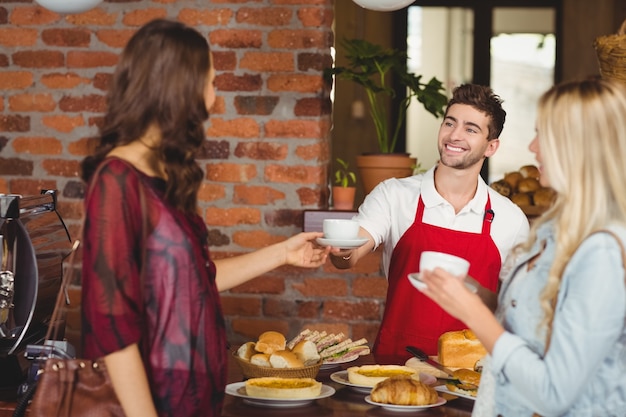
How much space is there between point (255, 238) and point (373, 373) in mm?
1433

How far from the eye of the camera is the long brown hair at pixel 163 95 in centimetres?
176

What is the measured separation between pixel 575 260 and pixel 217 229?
7.34ft

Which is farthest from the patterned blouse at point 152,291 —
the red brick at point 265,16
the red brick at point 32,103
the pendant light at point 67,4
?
the red brick at point 32,103

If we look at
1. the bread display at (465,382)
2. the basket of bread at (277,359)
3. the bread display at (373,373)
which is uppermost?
the basket of bread at (277,359)

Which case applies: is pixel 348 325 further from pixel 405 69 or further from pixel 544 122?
pixel 544 122

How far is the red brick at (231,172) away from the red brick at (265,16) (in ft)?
1.83

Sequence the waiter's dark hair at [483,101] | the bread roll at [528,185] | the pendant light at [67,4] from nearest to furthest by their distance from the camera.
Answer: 1. the pendant light at [67,4]
2. the waiter's dark hair at [483,101]
3. the bread roll at [528,185]

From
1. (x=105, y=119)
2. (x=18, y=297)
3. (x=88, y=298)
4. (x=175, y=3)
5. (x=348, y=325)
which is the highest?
(x=175, y=3)

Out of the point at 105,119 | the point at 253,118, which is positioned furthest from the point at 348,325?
the point at 105,119

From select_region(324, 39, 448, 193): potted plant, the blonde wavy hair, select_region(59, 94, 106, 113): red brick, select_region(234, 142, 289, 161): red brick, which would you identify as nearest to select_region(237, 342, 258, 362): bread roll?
the blonde wavy hair

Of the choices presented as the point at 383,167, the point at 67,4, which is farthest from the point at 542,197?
the point at 67,4

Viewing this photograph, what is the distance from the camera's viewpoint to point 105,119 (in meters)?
1.82

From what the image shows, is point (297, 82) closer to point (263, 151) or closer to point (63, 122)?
point (263, 151)

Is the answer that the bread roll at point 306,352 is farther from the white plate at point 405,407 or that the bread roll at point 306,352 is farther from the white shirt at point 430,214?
the white shirt at point 430,214
